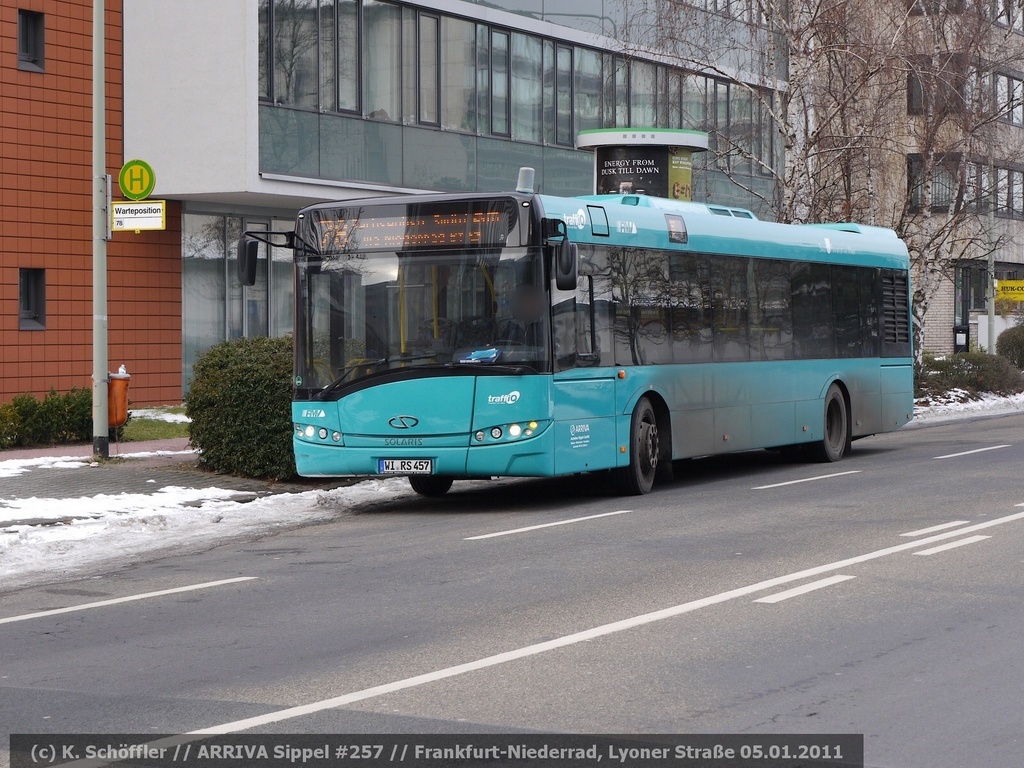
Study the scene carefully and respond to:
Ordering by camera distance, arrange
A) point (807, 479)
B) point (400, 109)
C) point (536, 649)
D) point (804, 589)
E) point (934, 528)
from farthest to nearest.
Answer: point (400, 109) → point (807, 479) → point (934, 528) → point (804, 589) → point (536, 649)

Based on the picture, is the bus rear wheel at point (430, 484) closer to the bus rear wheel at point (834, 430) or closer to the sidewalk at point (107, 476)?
the sidewalk at point (107, 476)

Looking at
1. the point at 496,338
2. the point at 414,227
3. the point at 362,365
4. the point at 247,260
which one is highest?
the point at 414,227

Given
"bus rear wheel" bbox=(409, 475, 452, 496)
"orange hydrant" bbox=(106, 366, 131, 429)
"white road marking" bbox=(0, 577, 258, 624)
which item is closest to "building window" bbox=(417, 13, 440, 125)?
"orange hydrant" bbox=(106, 366, 131, 429)

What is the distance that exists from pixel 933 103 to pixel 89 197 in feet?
54.3

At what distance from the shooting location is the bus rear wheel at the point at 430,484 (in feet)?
56.1

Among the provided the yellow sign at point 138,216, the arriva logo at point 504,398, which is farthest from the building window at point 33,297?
the arriva logo at point 504,398

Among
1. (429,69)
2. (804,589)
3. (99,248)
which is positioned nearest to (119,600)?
(804,589)

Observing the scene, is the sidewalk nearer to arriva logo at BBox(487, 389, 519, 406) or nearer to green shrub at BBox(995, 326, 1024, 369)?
arriva logo at BBox(487, 389, 519, 406)

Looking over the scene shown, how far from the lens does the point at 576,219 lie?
1564cm

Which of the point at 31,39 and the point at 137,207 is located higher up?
the point at 31,39

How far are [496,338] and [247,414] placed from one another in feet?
13.0

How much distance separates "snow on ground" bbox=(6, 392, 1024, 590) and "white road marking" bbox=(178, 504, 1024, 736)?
15.1ft

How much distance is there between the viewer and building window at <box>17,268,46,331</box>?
27.0 meters
